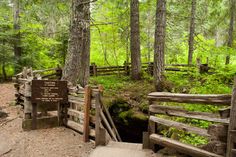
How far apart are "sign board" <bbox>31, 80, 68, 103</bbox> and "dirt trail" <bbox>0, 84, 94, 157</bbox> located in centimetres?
97

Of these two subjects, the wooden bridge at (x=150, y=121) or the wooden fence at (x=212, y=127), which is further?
the wooden bridge at (x=150, y=121)

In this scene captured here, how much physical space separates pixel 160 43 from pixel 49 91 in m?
5.86

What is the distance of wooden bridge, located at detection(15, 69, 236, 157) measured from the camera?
14.7ft

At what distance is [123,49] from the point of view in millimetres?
21906

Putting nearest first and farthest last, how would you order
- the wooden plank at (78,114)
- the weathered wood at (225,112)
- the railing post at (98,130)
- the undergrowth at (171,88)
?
the weathered wood at (225,112)
the railing post at (98,130)
the wooden plank at (78,114)
the undergrowth at (171,88)

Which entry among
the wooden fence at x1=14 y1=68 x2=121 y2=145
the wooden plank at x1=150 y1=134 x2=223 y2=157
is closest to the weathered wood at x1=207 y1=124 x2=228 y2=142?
the wooden plank at x1=150 y1=134 x2=223 y2=157

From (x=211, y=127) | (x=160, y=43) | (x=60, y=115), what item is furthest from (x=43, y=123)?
(x=160, y=43)

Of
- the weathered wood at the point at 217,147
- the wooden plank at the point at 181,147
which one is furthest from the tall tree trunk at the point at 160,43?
the weathered wood at the point at 217,147

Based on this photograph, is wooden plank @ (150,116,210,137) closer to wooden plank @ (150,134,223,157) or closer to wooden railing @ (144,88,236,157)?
wooden railing @ (144,88,236,157)

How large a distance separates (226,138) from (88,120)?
12.2 feet

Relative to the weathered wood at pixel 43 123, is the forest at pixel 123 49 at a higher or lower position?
higher

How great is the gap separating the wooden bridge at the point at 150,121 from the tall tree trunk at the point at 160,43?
4762mm

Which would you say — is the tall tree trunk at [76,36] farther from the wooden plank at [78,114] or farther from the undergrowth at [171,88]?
the undergrowth at [171,88]

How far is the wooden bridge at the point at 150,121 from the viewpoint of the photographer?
448 cm
